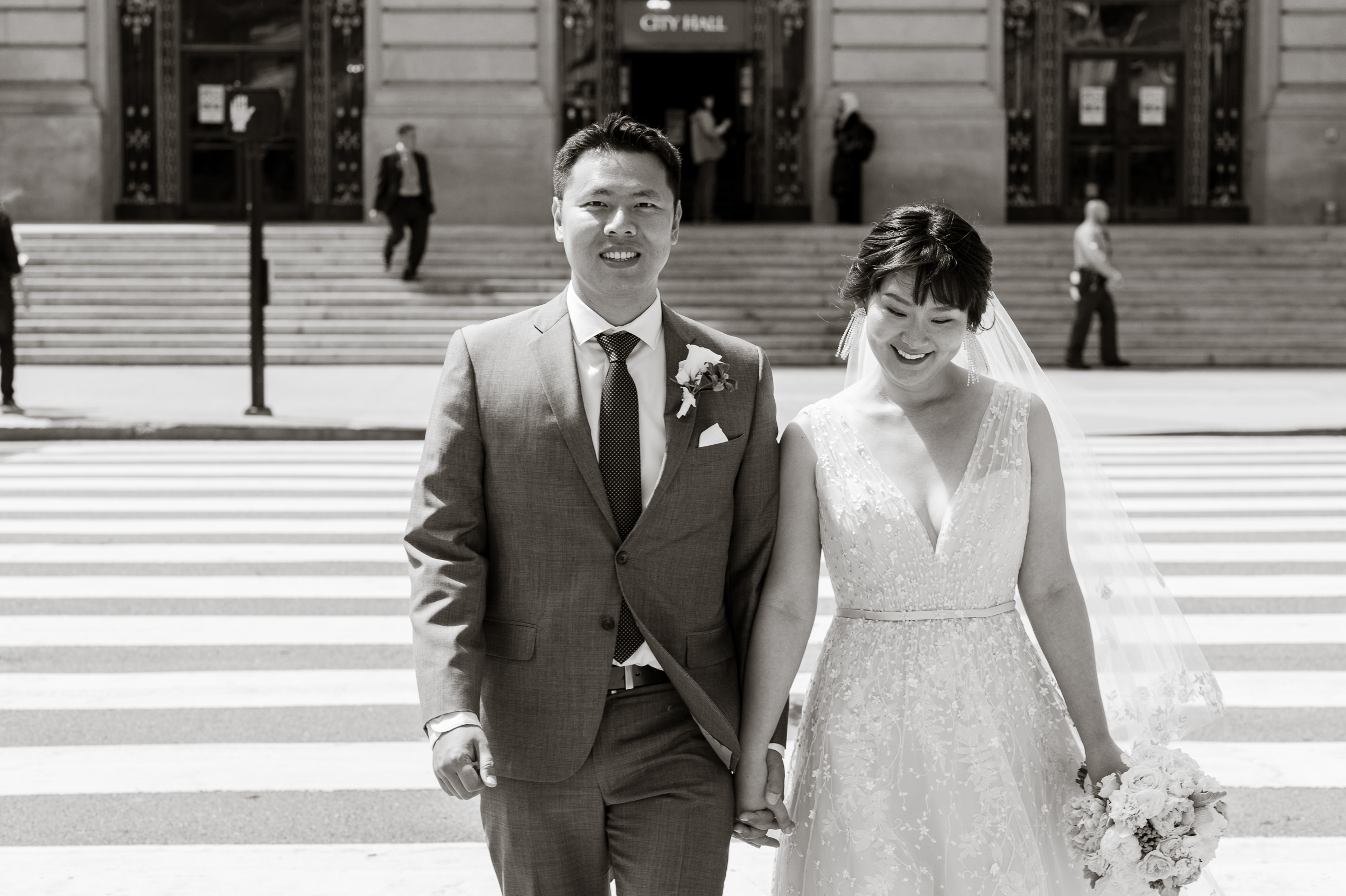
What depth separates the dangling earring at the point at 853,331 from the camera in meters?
3.65

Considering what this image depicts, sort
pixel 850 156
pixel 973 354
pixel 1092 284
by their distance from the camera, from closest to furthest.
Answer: pixel 973 354 < pixel 1092 284 < pixel 850 156

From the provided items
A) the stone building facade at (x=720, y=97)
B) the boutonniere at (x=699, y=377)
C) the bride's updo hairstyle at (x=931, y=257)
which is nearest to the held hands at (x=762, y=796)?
the boutonniere at (x=699, y=377)

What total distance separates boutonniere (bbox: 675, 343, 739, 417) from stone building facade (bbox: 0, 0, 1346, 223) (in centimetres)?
2386

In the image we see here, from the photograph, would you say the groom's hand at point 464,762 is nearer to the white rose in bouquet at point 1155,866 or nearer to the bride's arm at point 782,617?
the bride's arm at point 782,617

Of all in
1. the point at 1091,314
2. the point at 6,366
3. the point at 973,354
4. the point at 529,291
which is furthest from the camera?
the point at 529,291

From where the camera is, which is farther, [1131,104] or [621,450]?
[1131,104]

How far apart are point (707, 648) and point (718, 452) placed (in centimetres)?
37

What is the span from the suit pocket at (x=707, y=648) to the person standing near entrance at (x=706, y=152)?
25392 mm

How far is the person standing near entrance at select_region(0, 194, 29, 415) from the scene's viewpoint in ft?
52.0

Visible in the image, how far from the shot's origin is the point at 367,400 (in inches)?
656

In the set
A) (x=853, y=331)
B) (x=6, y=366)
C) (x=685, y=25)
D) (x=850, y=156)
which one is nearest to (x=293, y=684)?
(x=853, y=331)

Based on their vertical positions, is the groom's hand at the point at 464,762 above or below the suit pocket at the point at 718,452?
below

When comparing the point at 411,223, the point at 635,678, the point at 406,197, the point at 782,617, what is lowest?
the point at 635,678

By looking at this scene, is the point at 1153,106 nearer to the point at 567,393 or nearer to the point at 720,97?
the point at 720,97
